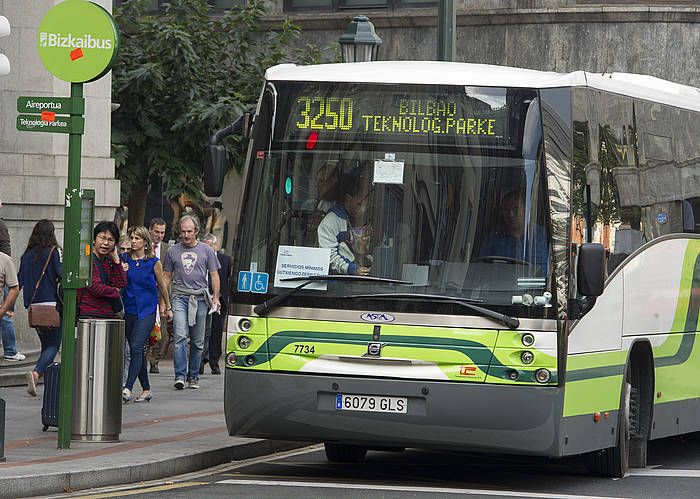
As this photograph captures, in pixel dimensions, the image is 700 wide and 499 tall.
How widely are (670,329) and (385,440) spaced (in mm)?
3098

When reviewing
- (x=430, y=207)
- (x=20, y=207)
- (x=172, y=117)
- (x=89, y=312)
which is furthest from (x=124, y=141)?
(x=430, y=207)

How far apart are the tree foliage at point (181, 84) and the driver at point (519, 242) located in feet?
38.6

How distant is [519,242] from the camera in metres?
11.4

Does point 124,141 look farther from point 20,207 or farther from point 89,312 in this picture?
point 89,312

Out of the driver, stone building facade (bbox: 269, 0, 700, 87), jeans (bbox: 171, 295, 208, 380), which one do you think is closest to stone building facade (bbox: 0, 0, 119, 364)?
jeans (bbox: 171, 295, 208, 380)

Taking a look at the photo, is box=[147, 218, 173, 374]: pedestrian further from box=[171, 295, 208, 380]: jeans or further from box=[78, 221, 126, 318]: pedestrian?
box=[78, 221, 126, 318]: pedestrian

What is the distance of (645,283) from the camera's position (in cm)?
1304

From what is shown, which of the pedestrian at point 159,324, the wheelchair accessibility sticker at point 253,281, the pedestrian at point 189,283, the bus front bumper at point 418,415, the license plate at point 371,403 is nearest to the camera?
the bus front bumper at point 418,415

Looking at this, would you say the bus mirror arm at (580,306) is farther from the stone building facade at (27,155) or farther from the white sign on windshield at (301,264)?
the stone building facade at (27,155)

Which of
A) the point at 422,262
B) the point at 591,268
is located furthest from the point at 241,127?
the point at 591,268

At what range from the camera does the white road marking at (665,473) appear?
1292cm

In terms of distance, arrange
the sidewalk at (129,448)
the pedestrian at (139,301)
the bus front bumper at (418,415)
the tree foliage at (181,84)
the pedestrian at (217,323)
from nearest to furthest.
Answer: the sidewalk at (129,448)
the bus front bumper at (418,415)
the pedestrian at (139,301)
the pedestrian at (217,323)
the tree foliage at (181,84)

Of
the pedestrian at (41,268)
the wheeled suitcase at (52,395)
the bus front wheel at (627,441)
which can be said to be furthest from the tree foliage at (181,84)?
the bus front wheel at (627,441)

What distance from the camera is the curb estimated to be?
10.6 meters
